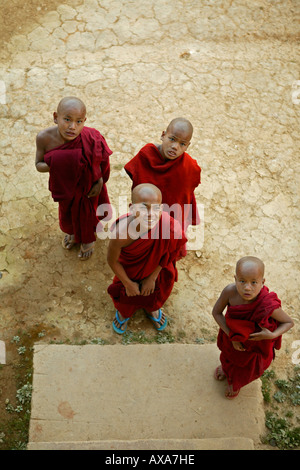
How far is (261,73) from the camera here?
16.8 feet

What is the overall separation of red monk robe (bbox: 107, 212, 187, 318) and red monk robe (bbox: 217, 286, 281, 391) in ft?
1.77

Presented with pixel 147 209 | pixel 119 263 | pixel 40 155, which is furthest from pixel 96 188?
pixel 147 209

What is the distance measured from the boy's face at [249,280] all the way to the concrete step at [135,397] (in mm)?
946

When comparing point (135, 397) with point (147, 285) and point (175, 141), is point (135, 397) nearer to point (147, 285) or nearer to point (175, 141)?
point (147, 285)

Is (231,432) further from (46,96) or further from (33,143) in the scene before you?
(46,96)

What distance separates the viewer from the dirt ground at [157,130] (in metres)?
3.66

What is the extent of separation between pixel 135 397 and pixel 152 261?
956 millimetres

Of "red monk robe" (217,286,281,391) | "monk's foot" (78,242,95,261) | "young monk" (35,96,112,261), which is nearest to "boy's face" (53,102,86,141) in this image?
"young monk" (35,96,112,261)

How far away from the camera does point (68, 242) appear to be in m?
3.91

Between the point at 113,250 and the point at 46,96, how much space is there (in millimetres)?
2683

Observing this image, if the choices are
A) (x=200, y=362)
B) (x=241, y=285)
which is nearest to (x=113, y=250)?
(x=241, y=285)

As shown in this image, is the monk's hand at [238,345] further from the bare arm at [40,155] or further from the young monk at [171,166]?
the bare arm at [40,155]

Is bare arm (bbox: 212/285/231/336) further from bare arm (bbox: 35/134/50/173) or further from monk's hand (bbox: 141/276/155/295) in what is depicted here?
bare arm (bbox: 35/134/50/173)

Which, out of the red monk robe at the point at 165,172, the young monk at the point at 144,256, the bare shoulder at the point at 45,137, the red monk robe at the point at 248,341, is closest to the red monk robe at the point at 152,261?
the young monk at the point at 144,256
